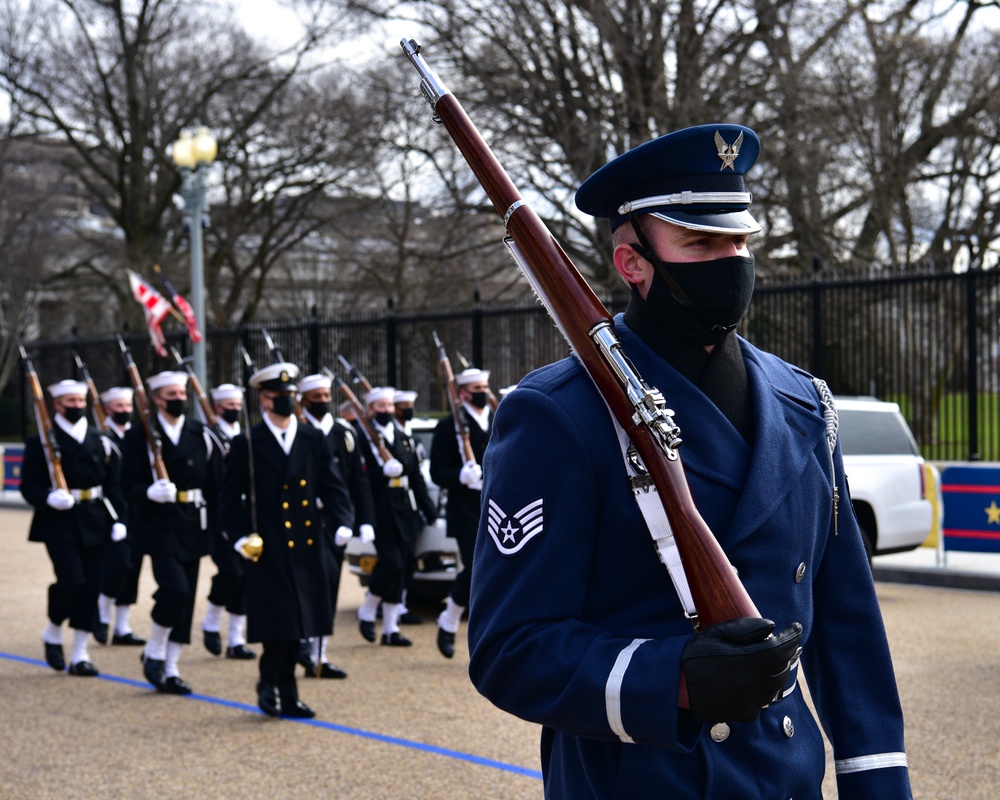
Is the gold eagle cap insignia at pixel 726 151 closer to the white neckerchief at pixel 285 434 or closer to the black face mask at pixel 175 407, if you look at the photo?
the white neckerchief at pixel 285 434

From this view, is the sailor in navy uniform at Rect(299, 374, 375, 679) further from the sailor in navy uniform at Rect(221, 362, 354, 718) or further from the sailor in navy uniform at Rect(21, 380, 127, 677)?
the sailor in navy uniform at Rect(21, 380, 127, 677)

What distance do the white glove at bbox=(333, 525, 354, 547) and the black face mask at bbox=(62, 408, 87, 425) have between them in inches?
119

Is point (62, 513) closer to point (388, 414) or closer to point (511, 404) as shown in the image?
point (388, 414)

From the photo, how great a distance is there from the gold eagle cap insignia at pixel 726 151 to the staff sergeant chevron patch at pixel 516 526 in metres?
0.70

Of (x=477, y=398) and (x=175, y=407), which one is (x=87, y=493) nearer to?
(x=175, y=407)

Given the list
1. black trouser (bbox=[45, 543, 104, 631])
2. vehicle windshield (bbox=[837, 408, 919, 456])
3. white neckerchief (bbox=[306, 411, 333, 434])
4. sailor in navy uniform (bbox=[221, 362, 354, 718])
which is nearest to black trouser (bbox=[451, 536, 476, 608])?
sailor in navy uniform (bbox=[221, 362, 354, 718])

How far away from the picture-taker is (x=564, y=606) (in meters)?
2.06

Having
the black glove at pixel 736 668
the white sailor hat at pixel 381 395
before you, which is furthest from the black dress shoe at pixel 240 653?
the black glove at pixel 736 668

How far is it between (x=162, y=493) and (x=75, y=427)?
1499 mm

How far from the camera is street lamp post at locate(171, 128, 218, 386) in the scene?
1727cm

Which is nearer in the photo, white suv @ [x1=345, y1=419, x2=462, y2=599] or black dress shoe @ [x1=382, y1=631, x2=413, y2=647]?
black dress shoe @ [x1=382, y1=631, x2=413, y2=647]

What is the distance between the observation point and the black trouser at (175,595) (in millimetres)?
8312

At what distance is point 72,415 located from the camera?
1005 cm

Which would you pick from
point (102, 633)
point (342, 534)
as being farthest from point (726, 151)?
point (102, 633)
